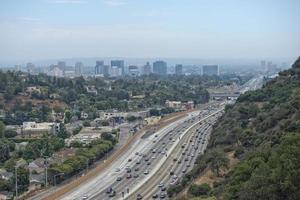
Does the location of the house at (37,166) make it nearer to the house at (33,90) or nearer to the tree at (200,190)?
the tree at (200,190)

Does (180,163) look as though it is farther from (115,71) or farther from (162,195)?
(115,71)

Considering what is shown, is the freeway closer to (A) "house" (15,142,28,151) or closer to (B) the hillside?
(B) the hillside

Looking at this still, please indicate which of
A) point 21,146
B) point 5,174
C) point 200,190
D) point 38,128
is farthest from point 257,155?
point 38,128

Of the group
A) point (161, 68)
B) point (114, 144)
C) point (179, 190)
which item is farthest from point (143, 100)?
point (161, 68)

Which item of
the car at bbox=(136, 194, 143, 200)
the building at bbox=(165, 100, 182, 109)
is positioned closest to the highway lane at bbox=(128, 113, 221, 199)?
the car at bbox=(136, 194, 143, 200)

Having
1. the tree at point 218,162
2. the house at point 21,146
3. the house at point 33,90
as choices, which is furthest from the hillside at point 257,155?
the house at point 33,90

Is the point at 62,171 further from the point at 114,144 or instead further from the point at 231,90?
the point at 231,90
